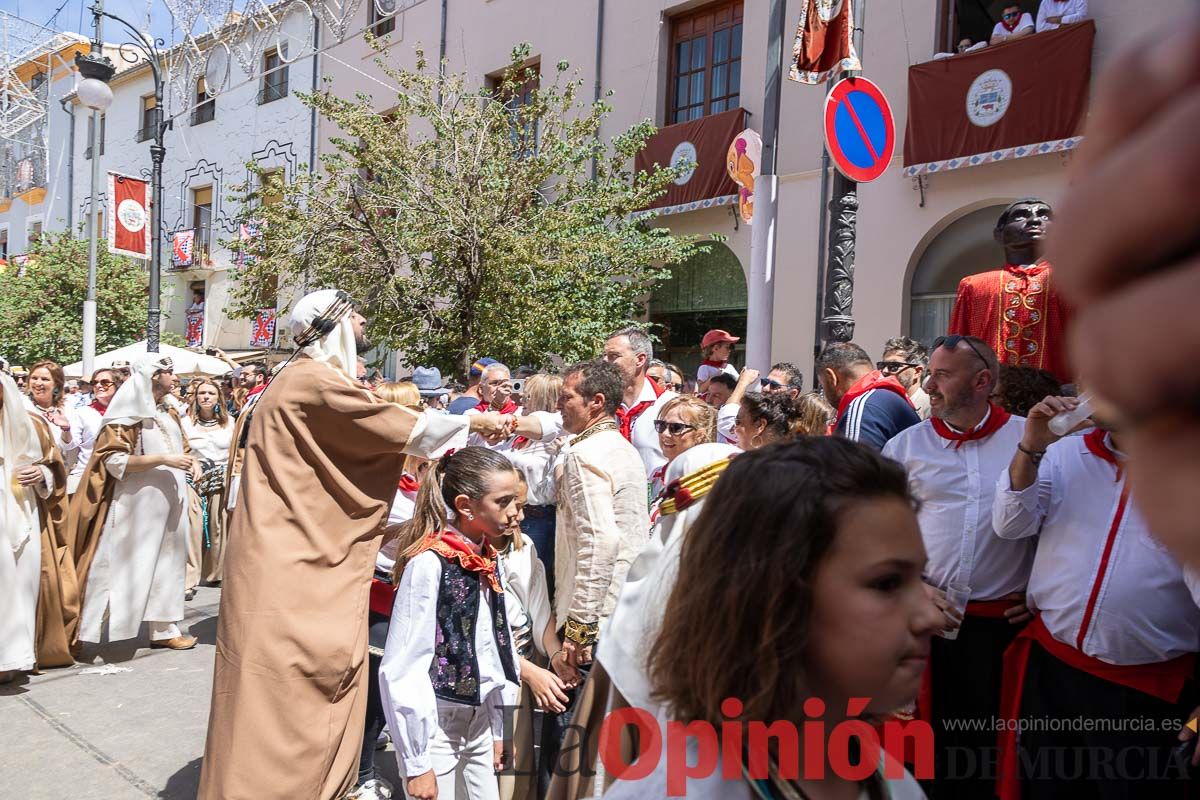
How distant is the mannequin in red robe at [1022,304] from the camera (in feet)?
12.5

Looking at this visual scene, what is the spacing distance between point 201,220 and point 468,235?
15945mm

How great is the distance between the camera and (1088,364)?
1.20 ft

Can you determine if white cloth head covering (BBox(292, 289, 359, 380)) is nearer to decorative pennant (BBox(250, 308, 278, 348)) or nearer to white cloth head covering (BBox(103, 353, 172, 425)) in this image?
white cloth head covering (BBox(103, 353, 172, 425))

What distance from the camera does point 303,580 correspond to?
3555 millimetres

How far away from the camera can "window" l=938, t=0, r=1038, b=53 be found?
11.2 m

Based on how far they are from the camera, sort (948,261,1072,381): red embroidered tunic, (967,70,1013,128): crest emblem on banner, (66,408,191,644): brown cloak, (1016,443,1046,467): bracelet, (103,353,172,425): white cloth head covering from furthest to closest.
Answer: (967,70,1013,128): crest emblem on banner
(66,408,191,644): brown cloak
(103,353,172,425): white cloth head covering
(948,261,1072,381): red embroidered tunic
(1016,443,1046,467): bracelet

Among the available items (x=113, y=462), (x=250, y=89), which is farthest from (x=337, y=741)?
(x=250, y=89)

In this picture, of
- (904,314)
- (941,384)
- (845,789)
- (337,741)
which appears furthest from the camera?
(904,314)

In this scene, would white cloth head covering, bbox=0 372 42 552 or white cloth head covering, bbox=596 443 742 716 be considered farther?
white cloth head covering, bbox=0 372 42 552

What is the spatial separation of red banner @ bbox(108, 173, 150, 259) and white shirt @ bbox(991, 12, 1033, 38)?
13.6 metres

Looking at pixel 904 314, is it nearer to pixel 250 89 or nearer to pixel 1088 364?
pixel 1088 364

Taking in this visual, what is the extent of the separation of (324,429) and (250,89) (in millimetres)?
21722

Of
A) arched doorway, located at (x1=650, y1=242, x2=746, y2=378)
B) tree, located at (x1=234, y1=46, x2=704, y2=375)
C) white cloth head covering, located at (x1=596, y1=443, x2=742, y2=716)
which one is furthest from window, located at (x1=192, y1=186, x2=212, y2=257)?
white cloth head covering, located at (x1=596, y1=443, x2=742, y2=716)

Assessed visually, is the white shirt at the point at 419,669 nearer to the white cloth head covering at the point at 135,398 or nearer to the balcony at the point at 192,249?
the white cloth head covering at the point at 135,398
